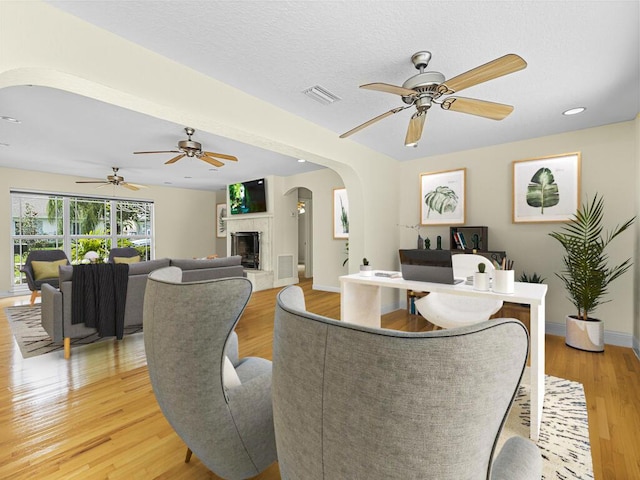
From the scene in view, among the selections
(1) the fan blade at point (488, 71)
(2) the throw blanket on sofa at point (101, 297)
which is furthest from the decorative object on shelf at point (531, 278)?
(2) the throw blanket on sofa at point (101, 297)

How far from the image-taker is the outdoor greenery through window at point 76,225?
19.8 ft

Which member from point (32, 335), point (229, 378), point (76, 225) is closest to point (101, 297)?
point (32, 335)

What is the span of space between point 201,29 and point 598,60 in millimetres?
2671

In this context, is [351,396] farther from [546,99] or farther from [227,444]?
[546,99]

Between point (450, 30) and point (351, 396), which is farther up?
point (450, 30)

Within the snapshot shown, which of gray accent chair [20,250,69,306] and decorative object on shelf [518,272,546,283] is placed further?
gray accent chair [20,250,69,306]

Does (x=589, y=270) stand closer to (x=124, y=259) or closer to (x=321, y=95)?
(x=321, y=95)

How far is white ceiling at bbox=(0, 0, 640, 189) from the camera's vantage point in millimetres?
1682

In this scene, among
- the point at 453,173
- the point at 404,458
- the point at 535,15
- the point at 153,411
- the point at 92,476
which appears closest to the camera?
the point at 404,458

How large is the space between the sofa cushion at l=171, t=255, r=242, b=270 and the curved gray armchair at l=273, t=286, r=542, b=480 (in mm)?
3660

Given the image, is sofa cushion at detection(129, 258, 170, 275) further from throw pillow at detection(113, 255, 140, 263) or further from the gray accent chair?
throw pillow at detection(113, 255, 140, 263)

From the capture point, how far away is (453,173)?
4.35 m

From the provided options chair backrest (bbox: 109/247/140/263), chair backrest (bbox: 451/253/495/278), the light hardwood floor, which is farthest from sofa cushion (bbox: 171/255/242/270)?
chair backrest (bbox: 109/247/140/263)

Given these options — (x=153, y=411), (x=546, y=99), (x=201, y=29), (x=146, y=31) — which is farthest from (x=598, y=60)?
(x=153, y=411)
